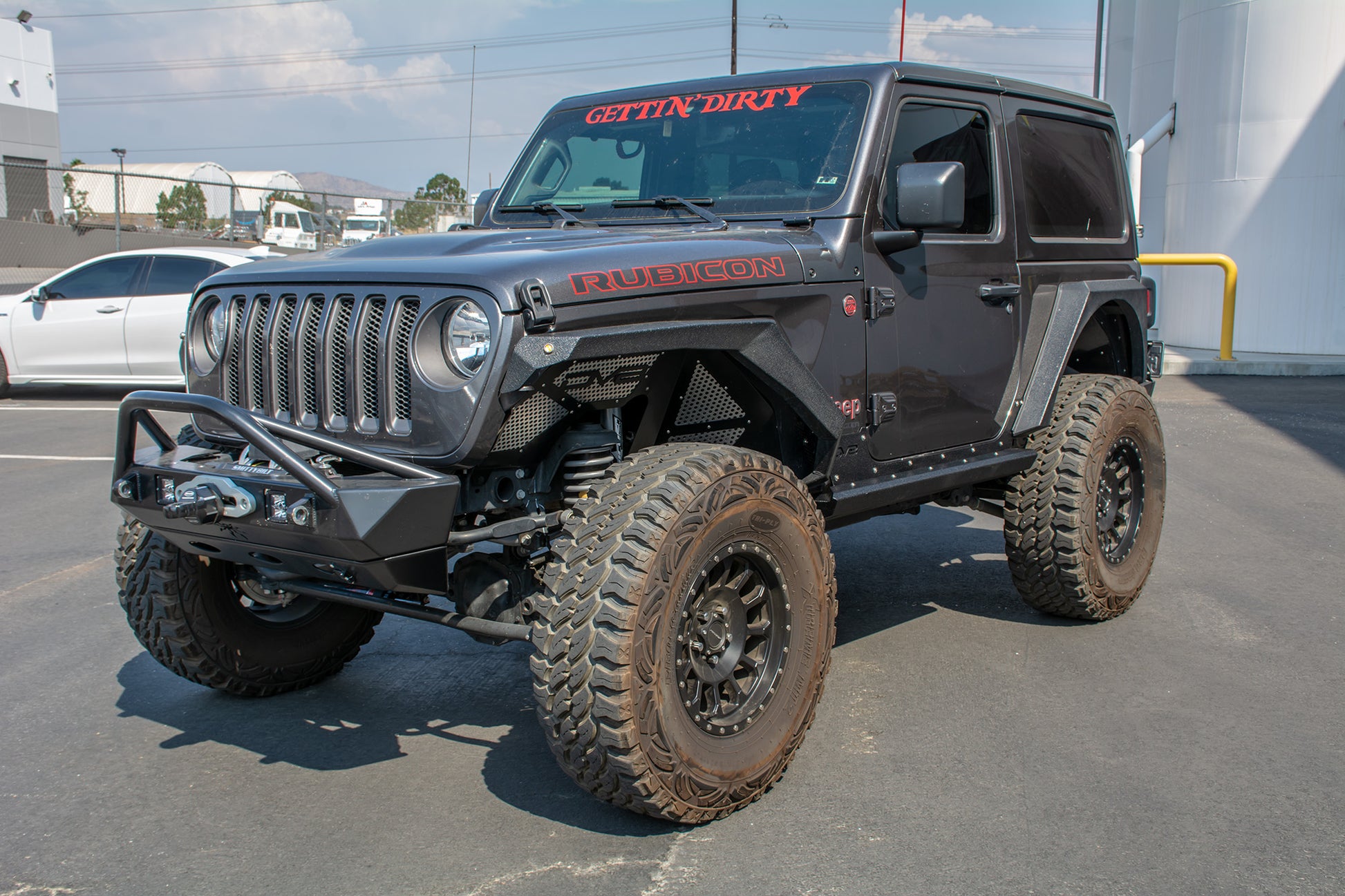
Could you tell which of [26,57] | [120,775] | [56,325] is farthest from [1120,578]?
[26,57]

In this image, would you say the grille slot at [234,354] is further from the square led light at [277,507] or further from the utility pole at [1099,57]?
the utility pole at [1099,57]

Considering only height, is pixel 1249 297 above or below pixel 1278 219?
below

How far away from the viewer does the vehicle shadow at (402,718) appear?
3596mm

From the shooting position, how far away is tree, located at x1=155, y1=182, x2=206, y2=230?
27234mm

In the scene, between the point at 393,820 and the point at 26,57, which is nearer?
the point at 393,820

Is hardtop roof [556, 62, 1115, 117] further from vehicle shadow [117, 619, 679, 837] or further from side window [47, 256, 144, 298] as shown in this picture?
side window [47, 256, 144, 298]

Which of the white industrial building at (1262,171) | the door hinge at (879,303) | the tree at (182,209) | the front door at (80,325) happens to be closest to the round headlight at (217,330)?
the door hinge at (879,303)

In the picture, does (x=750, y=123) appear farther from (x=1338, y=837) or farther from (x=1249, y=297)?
Result: (x=1249, y=297)

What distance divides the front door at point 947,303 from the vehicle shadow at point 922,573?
3.46 ft

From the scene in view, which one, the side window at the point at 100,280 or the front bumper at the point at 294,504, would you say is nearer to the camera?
the front bumper at the point at 294,504

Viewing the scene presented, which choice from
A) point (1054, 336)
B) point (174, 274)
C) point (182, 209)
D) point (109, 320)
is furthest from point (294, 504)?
point (182, 209)

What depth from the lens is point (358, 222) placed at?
41.2 meters

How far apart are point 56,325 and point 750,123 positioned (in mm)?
10565

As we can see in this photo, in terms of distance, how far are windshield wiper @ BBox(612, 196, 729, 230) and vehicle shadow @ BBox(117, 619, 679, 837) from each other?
1905 millimetres
